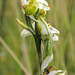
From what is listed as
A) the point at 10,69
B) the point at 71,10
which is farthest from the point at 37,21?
the point at 71,10

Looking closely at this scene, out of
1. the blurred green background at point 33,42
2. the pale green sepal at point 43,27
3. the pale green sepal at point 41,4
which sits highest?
the pale green sepal at point 41,4

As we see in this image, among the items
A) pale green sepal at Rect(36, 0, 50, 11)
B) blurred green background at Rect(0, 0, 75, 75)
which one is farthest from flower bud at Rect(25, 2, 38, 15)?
blurred green background at Rect(0, 0, 75, 75)

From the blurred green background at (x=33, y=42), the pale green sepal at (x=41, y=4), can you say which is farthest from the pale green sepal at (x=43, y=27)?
the blurred green background at (x=33, y=42)

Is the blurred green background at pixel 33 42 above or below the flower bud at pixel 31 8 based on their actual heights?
below

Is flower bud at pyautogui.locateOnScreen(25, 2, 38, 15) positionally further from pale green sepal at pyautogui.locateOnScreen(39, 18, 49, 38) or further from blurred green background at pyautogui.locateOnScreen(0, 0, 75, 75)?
blurred green background at pyautogui.locateOnScreen(0, 0, 75, 75)

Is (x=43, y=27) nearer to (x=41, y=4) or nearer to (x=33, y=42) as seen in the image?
(x=41, y=4)

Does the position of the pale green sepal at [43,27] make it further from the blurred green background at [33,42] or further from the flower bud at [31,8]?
the blurred green background at [33,42]

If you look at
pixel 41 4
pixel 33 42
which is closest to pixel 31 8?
pixel 41 4

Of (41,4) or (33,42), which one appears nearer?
(41,4)

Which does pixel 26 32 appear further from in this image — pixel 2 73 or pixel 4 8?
pixel 4 8
